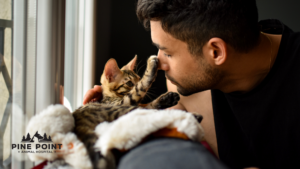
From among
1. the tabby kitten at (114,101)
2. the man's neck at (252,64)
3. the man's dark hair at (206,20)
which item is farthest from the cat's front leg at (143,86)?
the man's neck at (252,64)

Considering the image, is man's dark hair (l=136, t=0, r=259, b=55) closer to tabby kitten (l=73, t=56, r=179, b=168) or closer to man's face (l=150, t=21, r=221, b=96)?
man's face (l=150, t=21, r=221, b=96)

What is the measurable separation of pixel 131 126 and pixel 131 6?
2.00 metres

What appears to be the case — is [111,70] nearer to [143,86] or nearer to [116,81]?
[116,81]

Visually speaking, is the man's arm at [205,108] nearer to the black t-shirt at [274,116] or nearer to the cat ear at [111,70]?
the black t-shirt at [274,116]

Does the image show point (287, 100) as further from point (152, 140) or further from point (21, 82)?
point (21, 82)

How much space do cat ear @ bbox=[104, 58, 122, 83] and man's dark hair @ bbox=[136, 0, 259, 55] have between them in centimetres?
52

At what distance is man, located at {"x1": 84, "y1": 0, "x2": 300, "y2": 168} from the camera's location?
89 cm

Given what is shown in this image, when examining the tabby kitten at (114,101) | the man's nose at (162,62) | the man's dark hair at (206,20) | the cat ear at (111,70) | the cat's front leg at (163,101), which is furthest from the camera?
the cat ear at (111,70)

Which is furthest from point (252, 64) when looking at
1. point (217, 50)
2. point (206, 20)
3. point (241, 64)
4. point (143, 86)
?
point (143, 86)

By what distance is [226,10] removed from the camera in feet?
2.80

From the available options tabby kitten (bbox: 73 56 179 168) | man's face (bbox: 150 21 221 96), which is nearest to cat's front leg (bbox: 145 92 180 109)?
tabby kitten (bbox: 73 56 179 168)

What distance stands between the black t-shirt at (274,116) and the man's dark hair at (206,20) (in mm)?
164

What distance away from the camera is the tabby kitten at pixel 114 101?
554mm

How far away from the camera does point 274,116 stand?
942 mm
